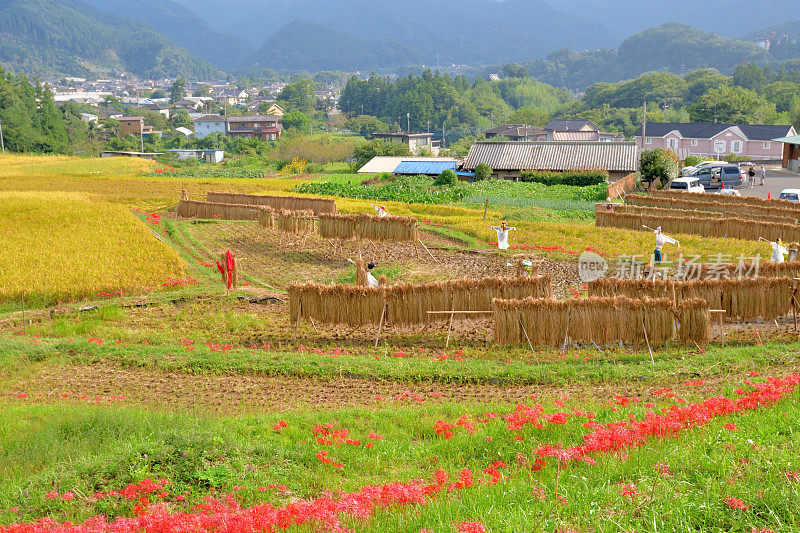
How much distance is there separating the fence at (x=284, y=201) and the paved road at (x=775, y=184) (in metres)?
26.4

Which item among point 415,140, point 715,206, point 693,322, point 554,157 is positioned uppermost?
point 415,140

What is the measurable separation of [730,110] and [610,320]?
3625 inches

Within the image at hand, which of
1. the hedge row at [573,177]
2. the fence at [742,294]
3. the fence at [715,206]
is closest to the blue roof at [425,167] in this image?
the hedge row at [573,177]

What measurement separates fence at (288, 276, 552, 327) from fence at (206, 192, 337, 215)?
1807 centimetres

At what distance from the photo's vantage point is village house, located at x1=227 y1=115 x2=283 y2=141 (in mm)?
141625

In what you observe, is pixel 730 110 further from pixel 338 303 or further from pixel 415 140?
pixel 338 303

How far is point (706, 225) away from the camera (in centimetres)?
3039

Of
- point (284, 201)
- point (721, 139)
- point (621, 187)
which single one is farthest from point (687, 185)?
point (721, 139)

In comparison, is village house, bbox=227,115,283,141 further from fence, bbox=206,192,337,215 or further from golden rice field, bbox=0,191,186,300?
golden rice field, bbox=0,191,186,300

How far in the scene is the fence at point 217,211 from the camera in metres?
34.9

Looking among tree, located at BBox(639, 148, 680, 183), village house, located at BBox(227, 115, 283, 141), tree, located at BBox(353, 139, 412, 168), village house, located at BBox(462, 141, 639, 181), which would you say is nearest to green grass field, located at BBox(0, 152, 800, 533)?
tree, located at BBox(639, 148, 680, 183)

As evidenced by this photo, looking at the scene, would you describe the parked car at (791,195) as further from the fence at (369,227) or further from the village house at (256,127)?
the village house at (256,127)

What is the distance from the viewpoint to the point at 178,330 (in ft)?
61.3

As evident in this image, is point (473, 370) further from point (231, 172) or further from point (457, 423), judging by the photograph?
point (231, 172)
